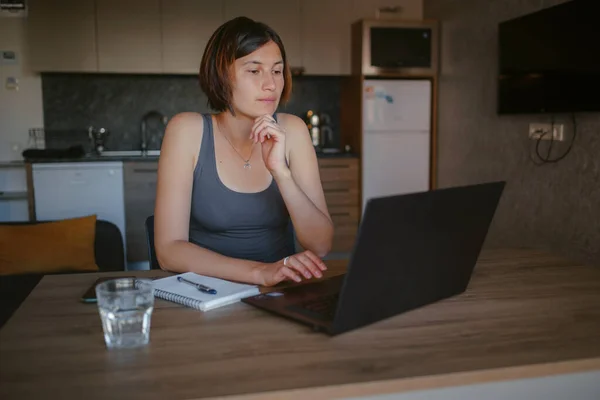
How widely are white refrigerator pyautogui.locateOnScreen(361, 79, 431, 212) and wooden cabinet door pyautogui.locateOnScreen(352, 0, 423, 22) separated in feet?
2.09

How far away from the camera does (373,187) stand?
495cm

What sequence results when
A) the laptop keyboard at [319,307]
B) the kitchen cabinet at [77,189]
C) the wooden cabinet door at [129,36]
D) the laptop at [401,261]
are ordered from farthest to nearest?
the wooden cabinet door at [129,36], the kitchen cabinet at [77,189], the laptop keyboard at [319,307], the laptop at [401,261]

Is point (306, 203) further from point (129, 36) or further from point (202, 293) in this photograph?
point (129, 36)

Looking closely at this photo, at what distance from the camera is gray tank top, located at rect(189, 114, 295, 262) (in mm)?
1676

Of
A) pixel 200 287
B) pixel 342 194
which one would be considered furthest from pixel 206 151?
pixel 342 194

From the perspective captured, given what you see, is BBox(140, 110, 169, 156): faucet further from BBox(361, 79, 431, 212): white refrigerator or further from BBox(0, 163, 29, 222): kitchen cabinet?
BBox(361, 79, 431, 212): white refrigerator

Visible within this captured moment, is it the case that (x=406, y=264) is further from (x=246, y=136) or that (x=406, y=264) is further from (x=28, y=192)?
(x=28, y=192)

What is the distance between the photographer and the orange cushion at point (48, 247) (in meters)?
2.83

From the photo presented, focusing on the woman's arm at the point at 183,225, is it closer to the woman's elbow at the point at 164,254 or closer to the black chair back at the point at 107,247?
the woman's elbow at the point at 164,254

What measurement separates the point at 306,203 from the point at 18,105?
4.00 m

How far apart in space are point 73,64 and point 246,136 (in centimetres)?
331

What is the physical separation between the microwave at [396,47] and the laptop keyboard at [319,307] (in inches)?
153

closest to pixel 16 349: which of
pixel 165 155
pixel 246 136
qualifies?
pixel 165 155

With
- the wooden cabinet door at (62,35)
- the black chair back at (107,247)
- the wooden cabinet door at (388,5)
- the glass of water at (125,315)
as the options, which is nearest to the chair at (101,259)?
the black chair back at (107,247)
